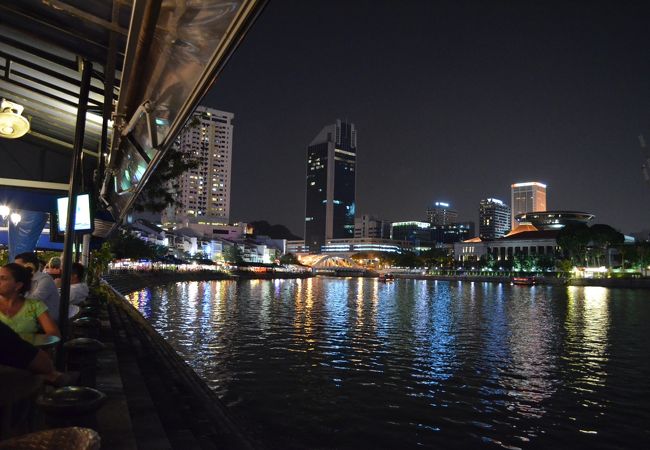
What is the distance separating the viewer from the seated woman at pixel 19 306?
470 centimetres

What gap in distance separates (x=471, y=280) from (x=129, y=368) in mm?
123750

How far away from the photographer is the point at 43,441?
2201 mm

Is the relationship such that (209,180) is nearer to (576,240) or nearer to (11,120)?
(576,240)

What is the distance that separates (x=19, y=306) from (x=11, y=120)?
179 inches

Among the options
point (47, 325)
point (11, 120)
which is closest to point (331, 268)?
point (11, 120)

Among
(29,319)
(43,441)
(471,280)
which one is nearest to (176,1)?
(43,441)

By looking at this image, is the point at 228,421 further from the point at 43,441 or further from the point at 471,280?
the point at 471,280

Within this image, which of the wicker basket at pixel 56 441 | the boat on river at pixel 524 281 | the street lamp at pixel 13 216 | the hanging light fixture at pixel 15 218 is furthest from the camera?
the boat on river at pixel 524 281

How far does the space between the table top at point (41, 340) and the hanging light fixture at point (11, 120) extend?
15.9 feet

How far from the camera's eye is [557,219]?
181 meters

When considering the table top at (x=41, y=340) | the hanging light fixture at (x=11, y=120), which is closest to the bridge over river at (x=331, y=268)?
the hanging light fixture at (x=11, y=120)

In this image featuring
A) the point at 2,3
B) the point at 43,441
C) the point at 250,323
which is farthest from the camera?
the point at 250,323

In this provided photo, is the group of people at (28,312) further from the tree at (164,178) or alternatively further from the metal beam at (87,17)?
the tree at (164,178)

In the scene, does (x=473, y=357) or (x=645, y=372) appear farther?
(x=473, y=357)
